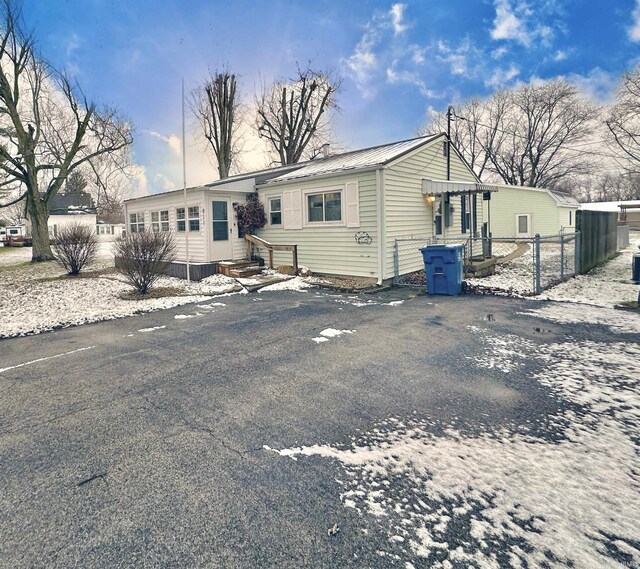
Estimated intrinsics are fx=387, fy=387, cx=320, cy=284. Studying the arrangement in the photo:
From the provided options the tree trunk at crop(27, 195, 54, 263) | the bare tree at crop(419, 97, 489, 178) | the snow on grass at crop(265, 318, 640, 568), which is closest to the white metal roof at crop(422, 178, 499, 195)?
the snow on grass at crop(265, 318, 640, 568)

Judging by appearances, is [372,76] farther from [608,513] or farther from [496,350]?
[608,513]

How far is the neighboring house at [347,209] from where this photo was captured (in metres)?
10.5

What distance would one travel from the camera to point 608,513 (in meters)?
2.06

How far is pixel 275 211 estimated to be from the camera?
13180 mm

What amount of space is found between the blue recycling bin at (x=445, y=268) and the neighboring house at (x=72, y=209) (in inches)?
1665

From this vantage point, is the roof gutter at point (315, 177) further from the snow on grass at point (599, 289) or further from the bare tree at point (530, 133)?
the bare tree at point (530, 133)

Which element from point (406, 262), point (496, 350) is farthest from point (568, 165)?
point (496, 350)

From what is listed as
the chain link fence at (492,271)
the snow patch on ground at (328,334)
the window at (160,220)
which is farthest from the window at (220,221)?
the snow patch on ground at (328,334)

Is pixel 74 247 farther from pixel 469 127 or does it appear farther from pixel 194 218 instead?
pixel 469 127

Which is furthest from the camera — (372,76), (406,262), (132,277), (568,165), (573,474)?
(568,165)

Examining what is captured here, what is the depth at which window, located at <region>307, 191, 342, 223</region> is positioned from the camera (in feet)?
36.9

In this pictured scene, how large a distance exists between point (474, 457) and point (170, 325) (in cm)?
565

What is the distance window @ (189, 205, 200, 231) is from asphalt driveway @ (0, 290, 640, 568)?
706 centimetres

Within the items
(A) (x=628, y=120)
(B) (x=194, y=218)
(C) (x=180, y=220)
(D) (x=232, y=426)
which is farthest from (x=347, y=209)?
(A) (x=628, y=120)
